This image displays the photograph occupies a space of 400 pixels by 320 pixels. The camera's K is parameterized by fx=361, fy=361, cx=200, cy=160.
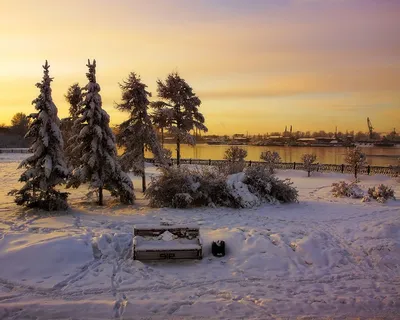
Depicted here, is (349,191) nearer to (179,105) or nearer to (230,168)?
(230,168)

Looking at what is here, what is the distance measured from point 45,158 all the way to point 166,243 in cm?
852

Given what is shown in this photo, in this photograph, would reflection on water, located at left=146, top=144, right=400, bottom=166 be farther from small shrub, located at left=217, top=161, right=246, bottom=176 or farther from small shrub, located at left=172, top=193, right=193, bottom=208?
small shrub, located at left=172, top=193, right=193, bottom=208

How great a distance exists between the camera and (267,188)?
1702cm

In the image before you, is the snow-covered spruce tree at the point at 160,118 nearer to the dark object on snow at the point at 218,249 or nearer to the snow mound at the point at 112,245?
the snow mound at the point at 112,245

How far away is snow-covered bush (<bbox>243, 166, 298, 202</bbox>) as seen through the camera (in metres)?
17.2

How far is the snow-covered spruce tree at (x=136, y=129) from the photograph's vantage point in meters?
22.4

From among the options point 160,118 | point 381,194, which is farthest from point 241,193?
point 160,118

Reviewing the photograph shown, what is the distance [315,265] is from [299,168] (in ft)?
115

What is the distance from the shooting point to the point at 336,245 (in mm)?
10422

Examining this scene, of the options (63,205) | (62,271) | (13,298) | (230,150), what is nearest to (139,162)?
(63,205)

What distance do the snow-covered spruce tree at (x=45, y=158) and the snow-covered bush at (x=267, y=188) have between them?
27.9 ft

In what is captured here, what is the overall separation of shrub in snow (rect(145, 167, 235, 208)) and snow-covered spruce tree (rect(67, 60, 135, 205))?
176 cm

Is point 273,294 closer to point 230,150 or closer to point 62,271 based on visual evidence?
point 62,271

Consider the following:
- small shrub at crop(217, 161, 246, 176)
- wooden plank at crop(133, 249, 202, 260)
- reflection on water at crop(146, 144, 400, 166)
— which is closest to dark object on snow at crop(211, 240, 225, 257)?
wooden plank at crop(133, 249, 202, 260)
